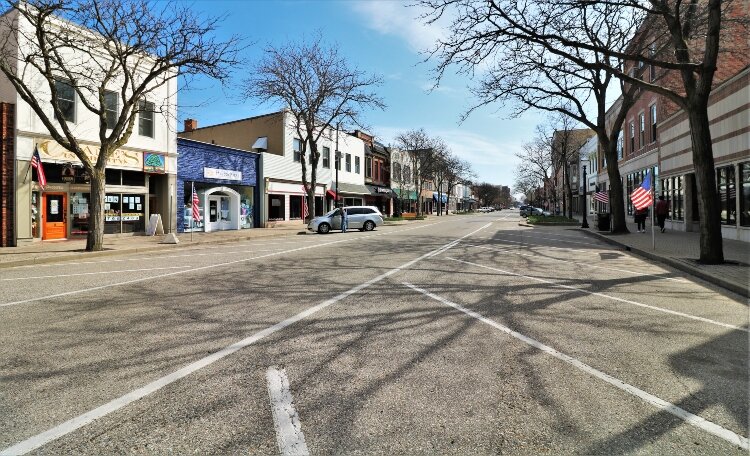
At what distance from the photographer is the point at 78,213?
61.0ft

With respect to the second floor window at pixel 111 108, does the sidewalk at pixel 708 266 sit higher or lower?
lower

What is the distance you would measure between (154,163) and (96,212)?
741 centimetres

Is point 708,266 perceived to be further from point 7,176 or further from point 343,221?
point 7,176

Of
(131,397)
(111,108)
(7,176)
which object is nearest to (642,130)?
(111,108)

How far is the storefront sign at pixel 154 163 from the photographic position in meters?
21.1

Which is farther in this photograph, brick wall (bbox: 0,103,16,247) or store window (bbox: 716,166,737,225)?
store window (bbox: 716,166,737,225)

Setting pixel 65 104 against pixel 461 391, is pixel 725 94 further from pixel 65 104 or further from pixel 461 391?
pixel 65 104

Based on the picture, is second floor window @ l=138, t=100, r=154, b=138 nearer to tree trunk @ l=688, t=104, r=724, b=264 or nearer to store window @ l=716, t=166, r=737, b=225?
tree trunk @ l=688, t=104, r=724, b=264

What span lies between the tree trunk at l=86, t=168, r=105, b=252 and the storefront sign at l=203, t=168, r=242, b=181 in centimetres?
1063

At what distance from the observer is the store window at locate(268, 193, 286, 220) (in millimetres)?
30922

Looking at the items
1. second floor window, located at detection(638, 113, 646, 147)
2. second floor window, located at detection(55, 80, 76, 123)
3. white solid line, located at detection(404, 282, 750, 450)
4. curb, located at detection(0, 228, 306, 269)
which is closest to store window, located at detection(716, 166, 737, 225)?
second floor window, located at detection(638, 113, 646, 147)

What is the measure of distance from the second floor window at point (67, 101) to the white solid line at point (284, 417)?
19.2 meters

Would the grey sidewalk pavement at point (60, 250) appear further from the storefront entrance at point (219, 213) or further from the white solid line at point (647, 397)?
the white solid line at point (647, 397)

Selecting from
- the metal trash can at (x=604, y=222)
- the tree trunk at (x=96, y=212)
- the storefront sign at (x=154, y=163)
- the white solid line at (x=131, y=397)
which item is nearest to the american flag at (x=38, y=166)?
the tree trunk at (x=96, y=212)
